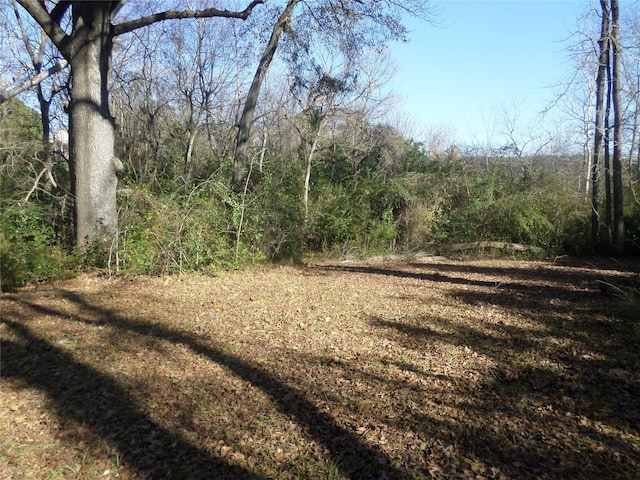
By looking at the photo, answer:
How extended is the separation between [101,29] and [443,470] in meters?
9.36

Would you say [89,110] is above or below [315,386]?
above

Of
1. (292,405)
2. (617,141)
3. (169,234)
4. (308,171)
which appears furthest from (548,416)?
(308,171)

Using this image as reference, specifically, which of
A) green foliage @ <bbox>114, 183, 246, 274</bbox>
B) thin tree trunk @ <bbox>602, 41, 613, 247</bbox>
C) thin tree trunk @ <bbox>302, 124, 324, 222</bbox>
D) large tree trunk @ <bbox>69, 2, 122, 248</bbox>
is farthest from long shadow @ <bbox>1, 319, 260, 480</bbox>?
thin tree trunk @ <bbox>602, 41, 613, 247</bbox>

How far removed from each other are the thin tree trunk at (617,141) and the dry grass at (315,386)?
6.35 metres

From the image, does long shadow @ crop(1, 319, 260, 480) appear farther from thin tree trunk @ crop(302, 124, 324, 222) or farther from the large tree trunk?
thin tree trunk @ crop(302, 124, 324, 222)

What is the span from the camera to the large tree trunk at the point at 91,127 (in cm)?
809

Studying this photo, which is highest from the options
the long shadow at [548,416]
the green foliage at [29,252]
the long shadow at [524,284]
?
the green foliage at [29,252]

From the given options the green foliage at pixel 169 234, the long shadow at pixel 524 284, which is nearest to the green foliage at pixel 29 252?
the green foliage at pixel 169 234

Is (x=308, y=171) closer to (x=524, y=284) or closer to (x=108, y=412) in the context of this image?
(x=524, y=284)

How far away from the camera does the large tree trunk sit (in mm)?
8094

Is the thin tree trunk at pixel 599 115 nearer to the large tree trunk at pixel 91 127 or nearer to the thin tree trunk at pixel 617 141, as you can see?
the thin tree trunk at pixel 617 141

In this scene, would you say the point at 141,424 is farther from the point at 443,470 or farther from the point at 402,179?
the point at 402,179

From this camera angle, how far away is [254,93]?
12.4m

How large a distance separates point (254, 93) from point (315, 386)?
10.4 metres
